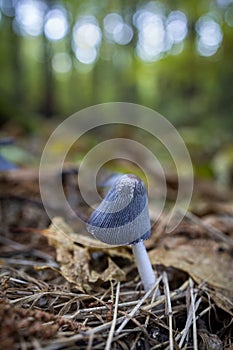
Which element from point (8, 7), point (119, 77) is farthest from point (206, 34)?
point (8, 7)

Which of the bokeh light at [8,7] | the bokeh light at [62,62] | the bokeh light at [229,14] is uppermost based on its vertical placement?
the bokeh light at [8,7]

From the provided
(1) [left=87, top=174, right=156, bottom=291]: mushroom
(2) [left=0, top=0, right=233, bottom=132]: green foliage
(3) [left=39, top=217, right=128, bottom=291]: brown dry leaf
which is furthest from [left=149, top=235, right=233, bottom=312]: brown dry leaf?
(2) [left=0, top=0, right=233, bottom=132]: green foliage

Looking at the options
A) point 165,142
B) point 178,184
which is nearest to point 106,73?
point 165,142

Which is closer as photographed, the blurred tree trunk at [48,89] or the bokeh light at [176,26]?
the bokeh light at [176,26]

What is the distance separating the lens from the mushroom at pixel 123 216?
4.12ft

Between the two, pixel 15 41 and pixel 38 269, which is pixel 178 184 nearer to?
pixel 38 269

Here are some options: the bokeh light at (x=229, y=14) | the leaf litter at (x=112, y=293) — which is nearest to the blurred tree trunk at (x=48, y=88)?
the bokeh light at (x=229, y=14)

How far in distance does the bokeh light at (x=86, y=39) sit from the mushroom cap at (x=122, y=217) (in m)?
13.2

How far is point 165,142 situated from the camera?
22.7ft

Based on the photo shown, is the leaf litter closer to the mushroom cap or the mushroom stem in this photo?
the mushroom stem

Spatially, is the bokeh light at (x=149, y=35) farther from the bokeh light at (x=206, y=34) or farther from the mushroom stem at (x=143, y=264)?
the mushroom stem at (x=143, y=264)

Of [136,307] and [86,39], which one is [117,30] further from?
[136,307]

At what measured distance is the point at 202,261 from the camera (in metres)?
1.71

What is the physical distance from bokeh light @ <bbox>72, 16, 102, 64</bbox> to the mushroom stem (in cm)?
1328
